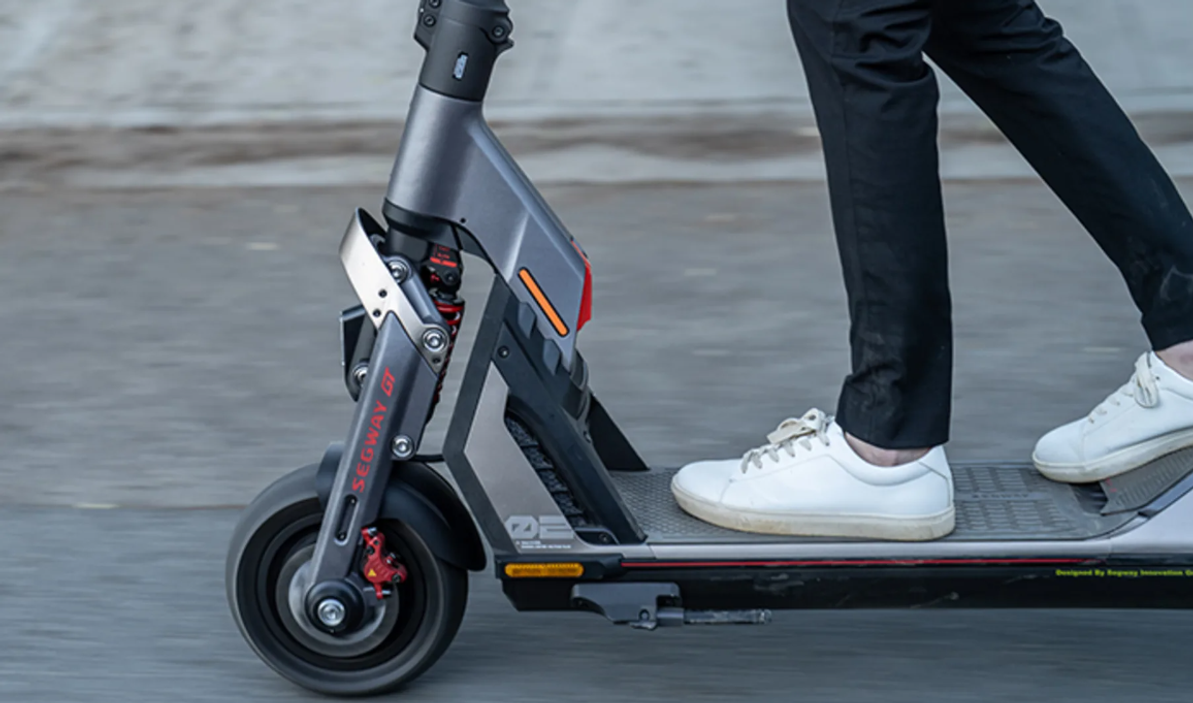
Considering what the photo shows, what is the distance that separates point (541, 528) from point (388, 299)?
44 centimetres

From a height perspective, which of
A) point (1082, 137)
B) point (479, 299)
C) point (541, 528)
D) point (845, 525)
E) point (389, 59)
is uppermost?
point (1082, 137)

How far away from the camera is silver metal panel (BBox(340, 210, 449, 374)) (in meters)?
2.40

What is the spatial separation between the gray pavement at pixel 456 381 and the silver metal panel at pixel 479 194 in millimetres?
725

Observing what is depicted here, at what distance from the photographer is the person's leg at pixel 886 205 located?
236 cm

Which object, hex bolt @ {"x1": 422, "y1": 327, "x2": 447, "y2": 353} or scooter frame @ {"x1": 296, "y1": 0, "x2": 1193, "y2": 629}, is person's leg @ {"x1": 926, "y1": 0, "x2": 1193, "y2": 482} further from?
hex bolt @ {"x1": 422, "y1": 327, "x2": 447, "y2": 353}

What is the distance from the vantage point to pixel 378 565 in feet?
8.05

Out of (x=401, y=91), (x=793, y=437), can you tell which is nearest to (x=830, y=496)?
(x=793, y=437)

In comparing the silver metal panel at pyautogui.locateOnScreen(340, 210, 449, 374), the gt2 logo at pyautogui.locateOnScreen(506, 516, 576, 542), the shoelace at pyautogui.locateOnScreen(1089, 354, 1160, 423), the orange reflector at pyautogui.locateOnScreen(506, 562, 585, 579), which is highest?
the shoelace at pyautogui.locateOnScreen(1089, 354, 1160, 423)

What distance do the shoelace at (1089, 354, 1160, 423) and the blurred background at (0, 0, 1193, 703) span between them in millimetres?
400

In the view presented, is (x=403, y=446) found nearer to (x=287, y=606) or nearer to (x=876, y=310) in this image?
(x=287, y=606)

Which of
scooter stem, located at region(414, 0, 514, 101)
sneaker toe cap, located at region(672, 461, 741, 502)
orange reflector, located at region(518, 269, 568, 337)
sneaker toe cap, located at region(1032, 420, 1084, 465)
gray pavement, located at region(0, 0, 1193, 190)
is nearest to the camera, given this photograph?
scooter stem, located at region(414, 0, 514, 101)

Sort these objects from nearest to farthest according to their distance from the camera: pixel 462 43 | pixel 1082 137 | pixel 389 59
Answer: pixel 462 43 → pixel 1082 137 → pixel 389 59

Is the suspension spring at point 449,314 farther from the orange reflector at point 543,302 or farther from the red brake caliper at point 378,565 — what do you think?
the red brake caliper at point 378,565

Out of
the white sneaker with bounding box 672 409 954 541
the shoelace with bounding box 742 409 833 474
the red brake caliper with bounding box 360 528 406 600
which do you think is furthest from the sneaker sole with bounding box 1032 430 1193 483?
the red brake caliper with bounding box 360 528 406 600
